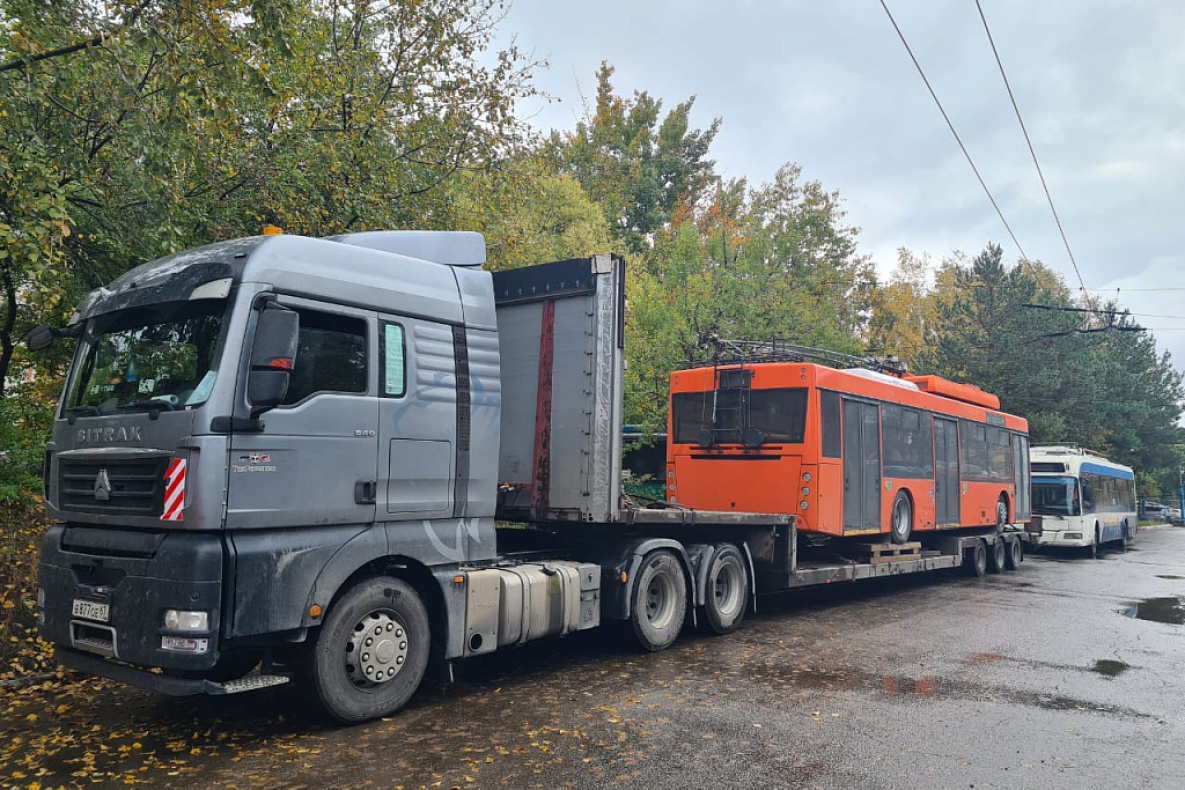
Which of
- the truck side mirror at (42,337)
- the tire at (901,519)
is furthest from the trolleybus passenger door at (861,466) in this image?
the truck side mirror at (42,337)

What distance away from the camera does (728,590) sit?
9.95 metres

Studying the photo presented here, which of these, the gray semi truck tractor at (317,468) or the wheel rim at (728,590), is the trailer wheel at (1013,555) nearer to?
the wheel rim at (728,590)

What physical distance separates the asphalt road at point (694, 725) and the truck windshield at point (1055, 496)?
16565mm

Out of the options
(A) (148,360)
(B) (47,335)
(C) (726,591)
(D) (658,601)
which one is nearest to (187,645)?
(A) (148,360)

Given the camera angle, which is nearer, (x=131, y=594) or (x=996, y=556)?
(x=131, y=594)

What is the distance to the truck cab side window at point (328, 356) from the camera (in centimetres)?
591

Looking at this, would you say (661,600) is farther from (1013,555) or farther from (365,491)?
(1013,555)

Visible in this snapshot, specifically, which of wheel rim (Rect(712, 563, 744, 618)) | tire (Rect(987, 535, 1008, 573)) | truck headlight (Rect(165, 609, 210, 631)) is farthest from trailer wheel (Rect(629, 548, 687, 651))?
tire (Rect(987, 535, 1008, 573))

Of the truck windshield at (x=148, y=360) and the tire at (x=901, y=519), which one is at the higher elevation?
the truck windshield at (x=148, y=360)

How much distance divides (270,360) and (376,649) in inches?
83.1

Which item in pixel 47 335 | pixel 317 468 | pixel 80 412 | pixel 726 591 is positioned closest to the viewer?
pixel 317 468

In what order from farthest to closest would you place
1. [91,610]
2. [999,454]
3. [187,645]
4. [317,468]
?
[999,454]
[317,468]
[91,610]
[187,645]

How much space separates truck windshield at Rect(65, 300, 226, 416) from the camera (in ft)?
18.2

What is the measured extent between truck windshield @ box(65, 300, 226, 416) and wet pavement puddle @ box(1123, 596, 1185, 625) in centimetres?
1214
